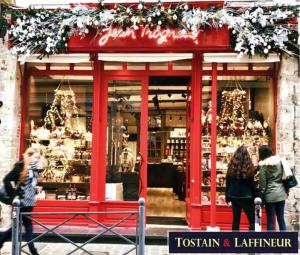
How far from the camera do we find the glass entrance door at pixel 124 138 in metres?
9.31

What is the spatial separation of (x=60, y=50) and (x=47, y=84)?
1.14 m

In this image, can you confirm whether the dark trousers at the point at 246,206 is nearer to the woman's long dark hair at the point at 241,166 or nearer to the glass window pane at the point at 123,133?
the woman's long dark hair at the point at 241,166

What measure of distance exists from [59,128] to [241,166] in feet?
13.2

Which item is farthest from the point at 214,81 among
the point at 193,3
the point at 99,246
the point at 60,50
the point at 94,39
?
the point at 99,246

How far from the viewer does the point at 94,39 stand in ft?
28.6

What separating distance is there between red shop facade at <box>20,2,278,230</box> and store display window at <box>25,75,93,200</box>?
0.02 metres

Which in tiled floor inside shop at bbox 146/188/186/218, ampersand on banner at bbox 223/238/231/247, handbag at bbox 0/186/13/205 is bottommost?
tiled floor inside shop at bbox 146/188/186/218

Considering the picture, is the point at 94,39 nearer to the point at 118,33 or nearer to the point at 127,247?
the point at 118,33

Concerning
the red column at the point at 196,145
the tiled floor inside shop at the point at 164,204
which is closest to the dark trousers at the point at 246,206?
the red column at the point at 196,145

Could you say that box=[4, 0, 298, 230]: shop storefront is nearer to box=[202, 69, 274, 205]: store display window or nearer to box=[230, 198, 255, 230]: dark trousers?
box=[202, 69, 274, 205]: store display window

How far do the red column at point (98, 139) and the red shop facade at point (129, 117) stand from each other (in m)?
0.02

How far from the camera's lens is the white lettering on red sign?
856 cm

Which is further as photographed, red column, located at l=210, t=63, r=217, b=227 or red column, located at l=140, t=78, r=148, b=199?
red column, located at l=140, t=78, r=148, b=199

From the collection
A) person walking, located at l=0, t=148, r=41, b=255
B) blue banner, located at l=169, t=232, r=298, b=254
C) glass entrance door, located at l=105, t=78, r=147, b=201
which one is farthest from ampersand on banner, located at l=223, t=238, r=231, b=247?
glass entrance door, located at l=105, t=78, r=147, b=201
